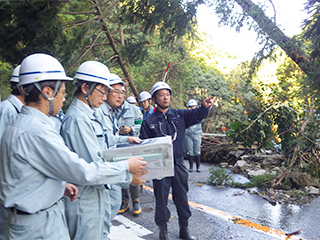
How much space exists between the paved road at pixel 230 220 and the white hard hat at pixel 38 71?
9.82 feet

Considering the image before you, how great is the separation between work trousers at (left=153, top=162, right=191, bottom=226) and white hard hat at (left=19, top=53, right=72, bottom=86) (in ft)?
8.26

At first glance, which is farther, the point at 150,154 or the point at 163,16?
the point at 163,16

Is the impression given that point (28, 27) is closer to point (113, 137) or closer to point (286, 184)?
point (113, 137)

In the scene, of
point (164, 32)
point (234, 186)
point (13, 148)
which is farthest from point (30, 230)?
point (164, 32)

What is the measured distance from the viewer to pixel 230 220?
16.3 ft

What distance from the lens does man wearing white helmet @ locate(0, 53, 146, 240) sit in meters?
1.83

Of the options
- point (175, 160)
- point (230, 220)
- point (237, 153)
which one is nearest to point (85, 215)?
point (175, 160)

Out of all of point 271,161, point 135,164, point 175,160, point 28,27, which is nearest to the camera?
point 135,164

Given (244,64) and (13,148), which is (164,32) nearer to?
(244,64)

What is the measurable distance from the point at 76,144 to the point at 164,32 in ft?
21.2

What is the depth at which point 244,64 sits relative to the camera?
7141 millimetres

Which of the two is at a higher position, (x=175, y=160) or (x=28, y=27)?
(x=28, y=27)

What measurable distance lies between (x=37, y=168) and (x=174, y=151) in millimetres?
2581

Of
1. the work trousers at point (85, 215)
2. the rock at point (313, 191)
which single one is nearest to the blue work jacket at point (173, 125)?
the work trousers at point (85, 215)
